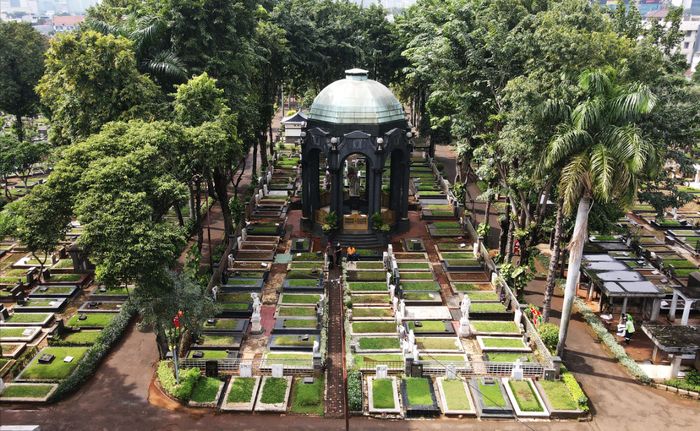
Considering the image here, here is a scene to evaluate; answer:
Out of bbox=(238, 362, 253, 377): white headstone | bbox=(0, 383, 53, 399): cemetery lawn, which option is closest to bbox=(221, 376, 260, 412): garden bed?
bbox=(238, 362, 253, 377): white headstone

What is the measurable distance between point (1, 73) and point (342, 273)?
4781 centimetres

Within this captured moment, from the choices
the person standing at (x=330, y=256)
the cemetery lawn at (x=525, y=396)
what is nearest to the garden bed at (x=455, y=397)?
the cemetery lawn at (x=525, y=396)

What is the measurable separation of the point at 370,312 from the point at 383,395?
322 inches

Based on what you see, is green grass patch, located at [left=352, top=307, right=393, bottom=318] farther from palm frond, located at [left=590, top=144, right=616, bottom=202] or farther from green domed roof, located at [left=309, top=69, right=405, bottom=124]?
green domed roof, located at [left=309, top=69, right=405, bottom=124]

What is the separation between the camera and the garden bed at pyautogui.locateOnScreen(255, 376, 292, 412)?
80.7 ft

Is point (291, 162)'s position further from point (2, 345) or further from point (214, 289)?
point (2, 345)

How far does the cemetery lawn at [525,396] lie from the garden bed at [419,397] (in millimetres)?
3872

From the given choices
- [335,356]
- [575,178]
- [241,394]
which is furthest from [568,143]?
[241,394]

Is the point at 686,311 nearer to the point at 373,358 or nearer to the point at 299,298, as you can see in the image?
the point at 373,358

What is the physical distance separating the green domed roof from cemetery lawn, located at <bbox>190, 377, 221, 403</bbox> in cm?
2292

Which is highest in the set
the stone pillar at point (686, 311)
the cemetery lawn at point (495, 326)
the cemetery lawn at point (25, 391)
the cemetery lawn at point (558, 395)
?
the stone pillar at point (686, 311)

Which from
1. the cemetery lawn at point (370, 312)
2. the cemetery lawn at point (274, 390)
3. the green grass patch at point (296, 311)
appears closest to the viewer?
the cemetery lawn at point (274, 390)

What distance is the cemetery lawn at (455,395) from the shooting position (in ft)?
81.8

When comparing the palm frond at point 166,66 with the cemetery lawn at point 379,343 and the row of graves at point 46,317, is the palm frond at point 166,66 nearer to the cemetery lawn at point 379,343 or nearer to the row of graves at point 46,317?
the row of graves at point 46,317
